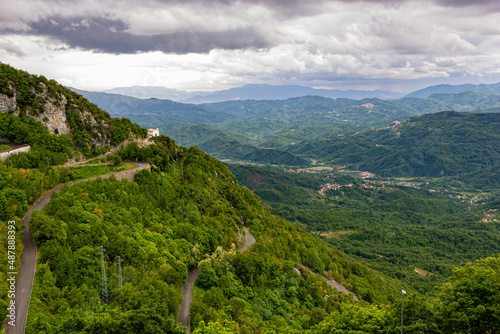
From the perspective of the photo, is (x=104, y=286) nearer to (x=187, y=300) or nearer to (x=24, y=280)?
(x=24, y=280)

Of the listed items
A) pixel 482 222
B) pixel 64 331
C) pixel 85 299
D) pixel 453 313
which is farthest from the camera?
pixel 482 222

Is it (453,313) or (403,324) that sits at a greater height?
(453,313)

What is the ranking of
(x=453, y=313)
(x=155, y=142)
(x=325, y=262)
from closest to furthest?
(x=453, y=313) → (x=155, y=142) → (x=325, y=262)

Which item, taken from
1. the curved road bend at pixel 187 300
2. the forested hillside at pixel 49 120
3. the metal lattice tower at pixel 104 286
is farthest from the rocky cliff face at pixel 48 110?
the metal lattice tower at pixel 104 286

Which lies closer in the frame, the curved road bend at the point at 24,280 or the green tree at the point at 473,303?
the curved road bend at the point at 24,280

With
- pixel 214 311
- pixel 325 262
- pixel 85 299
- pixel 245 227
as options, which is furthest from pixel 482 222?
pixel 85 299

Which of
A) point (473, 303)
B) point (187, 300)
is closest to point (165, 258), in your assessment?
point (187, 300)

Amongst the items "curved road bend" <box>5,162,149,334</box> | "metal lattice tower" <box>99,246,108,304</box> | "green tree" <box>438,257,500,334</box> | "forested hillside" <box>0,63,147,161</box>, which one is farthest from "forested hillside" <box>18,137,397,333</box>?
"green tree" <box>438,257,500,334</box>

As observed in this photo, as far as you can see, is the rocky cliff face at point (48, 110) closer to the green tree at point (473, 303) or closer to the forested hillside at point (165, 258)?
the forested hillside at point (165, 258)

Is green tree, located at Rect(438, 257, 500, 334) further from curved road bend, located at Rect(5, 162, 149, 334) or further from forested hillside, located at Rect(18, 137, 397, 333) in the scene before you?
curved road bend, located at Rect(5, 162, 149, 334)

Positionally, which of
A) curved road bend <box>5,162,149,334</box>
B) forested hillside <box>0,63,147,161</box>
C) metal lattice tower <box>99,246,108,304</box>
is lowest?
metal lattice tower <box>99,246,108,304</box>

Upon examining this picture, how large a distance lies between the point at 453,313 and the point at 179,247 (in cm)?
3324

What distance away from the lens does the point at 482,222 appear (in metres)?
196

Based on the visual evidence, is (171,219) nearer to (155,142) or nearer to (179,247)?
(179,247)
